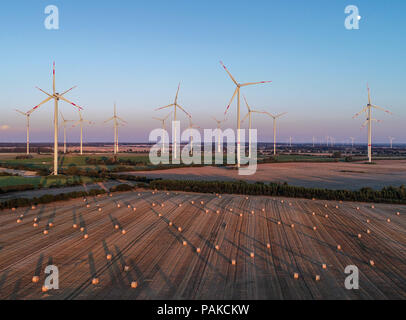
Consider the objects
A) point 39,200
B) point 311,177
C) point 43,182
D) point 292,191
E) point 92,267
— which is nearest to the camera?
point 92,267

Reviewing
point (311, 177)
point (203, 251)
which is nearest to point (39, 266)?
point (203, 251)

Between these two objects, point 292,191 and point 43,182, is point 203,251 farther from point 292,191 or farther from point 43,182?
point 43,182

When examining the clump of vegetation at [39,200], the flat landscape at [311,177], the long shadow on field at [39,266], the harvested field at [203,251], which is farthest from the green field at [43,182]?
the long shadow on field at [39,266]

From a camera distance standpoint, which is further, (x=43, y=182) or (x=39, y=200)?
(x=43, y=182)

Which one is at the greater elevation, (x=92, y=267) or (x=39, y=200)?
(x=39, y=200)

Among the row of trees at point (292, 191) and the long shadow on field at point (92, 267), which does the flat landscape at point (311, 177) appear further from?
the long shadow on field at point (92, 267)

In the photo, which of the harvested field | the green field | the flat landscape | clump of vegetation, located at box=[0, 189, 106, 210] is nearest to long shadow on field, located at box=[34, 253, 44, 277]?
the harvested field

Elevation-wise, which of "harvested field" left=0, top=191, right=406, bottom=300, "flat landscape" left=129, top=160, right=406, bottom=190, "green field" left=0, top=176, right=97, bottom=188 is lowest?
"harvested field" left=0, top=191, right=406, bottom=300

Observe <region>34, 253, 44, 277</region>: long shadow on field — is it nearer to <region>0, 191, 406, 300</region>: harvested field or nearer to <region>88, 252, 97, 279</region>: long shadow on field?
<region>0, 191, 406, 300</region>: harvested field
